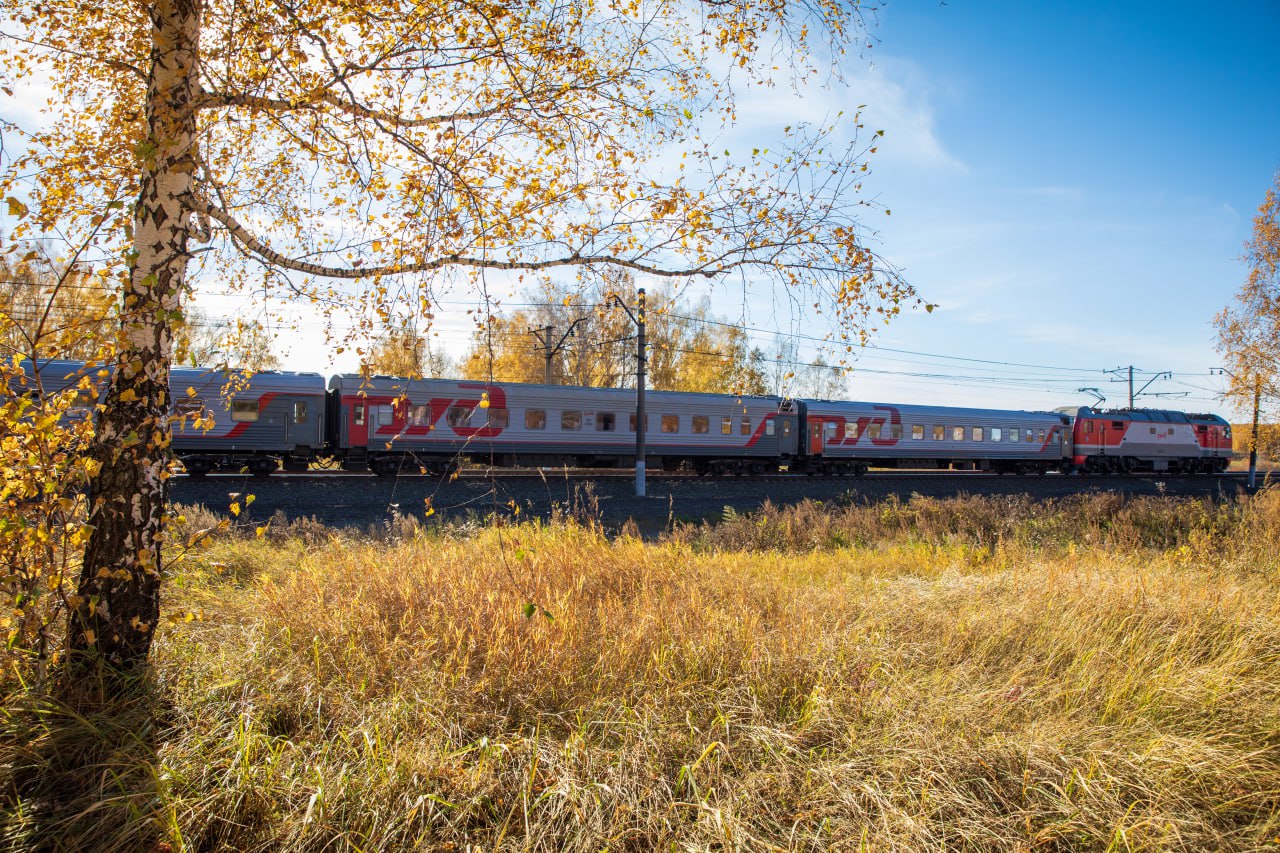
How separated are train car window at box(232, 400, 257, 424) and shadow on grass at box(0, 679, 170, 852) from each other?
16361 millimetres

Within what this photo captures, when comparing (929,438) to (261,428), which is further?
(929,438)

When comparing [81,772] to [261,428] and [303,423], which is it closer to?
[261,428]

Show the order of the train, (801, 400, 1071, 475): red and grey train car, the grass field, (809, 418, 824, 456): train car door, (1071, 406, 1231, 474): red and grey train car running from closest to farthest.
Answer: the grass field → the train → (809, 418, 824, 456): train car door → (801, 400, 1071, 475): red and grey train car → (1071, 406, 1231, 474): red and grey train car

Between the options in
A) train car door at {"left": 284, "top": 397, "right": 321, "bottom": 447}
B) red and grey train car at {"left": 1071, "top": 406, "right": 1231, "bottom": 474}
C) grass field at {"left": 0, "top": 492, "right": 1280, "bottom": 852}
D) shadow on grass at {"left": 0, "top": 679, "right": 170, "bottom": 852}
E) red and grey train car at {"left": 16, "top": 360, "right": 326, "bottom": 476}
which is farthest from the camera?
red and grey train car at {"left": 1071, "top": 406, "right": 1231, "bottom": 474}

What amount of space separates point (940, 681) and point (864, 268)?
237cm

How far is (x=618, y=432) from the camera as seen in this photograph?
21.8 meters

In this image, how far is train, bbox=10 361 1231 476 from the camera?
57.9 ft

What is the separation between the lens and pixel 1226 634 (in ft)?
13.9

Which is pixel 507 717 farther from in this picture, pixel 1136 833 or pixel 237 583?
pixel 237 583

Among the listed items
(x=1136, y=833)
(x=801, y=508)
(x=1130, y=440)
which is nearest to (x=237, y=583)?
(x=1136, y=833)

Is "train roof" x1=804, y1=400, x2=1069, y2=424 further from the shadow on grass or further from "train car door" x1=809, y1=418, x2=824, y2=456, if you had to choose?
the shadow on grass

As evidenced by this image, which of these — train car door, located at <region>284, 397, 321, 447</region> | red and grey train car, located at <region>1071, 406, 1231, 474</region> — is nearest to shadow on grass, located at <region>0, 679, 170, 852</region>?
train car door, located at <region>284, 397, 321, 447</region>

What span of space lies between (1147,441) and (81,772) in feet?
130

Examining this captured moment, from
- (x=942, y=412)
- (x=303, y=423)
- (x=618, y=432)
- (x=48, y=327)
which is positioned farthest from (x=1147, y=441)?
(x=48, y=327)
